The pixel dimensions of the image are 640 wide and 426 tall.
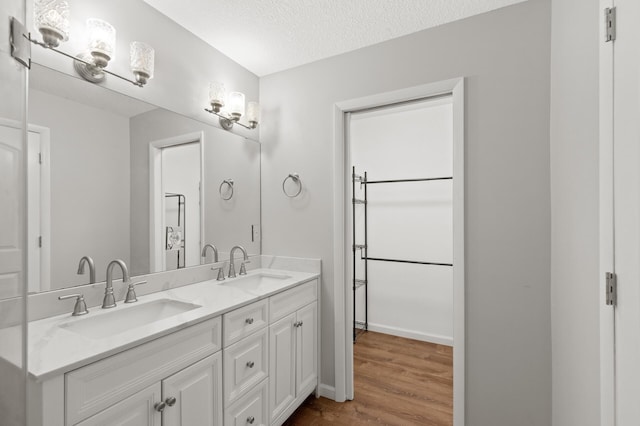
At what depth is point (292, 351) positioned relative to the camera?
1845 mm

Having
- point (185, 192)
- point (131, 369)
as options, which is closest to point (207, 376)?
point (131, 369)

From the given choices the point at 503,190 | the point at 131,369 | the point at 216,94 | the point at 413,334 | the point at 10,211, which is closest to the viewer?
the point at 10,211

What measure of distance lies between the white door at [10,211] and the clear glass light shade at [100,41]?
96cm

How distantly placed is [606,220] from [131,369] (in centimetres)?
159

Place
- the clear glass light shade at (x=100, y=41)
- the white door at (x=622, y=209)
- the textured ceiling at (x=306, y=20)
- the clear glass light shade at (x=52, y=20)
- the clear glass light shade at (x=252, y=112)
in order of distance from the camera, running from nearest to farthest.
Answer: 1. the white door at (x=622, y=209)
2. the clear glass light shade at (x=52, y=20)
3. the clear glass light shade at (x=100, y=41)
4. the textured ceiling at (x=306, y=20)
5. the clear glass light shade at (x=252, y=112)

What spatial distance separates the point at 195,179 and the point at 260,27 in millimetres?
1035

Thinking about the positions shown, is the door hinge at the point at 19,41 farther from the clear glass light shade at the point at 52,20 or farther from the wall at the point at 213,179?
the wall at the point at 213,179

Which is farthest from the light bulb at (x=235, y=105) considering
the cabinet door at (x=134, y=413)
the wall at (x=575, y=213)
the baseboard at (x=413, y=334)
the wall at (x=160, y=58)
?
the baseboard at (x=413, y=334)

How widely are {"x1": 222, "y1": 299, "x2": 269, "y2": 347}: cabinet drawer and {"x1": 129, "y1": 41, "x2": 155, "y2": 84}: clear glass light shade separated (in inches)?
50.0

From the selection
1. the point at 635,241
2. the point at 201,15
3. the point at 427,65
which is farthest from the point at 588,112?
the point at 201,15

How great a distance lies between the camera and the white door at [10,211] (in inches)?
21.7

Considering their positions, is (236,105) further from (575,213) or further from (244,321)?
(575,213)

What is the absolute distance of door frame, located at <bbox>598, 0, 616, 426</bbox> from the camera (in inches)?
35.1

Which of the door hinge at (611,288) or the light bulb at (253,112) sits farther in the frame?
the light bulb at (253,112)
